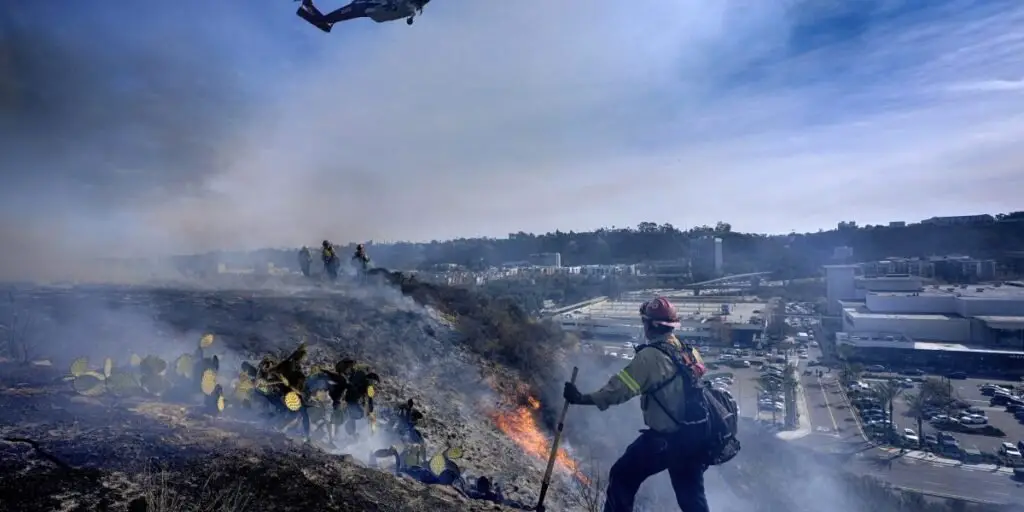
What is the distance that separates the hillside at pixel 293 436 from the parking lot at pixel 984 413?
22.6ft

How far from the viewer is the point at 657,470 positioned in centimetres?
446

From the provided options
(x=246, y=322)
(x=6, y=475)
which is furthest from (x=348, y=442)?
(x=246, y=322)

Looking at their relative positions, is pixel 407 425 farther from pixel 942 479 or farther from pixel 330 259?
pixel 942 479

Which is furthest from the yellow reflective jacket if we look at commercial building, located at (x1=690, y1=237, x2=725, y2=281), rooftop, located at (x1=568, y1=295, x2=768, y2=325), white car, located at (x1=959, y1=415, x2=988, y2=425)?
commercial building, located at (x1=690, y1=237, x2=725, y2=281)

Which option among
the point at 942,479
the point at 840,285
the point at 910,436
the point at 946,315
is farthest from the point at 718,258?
the point at 942,479

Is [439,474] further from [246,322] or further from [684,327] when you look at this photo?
[684,327]

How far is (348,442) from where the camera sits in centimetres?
801

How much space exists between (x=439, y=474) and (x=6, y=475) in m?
4.23

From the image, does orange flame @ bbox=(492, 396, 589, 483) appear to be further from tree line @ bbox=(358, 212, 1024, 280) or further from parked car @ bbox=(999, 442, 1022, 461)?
tree line @ bbox=(358, 212, 1024, 280)

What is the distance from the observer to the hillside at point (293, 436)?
5.02m

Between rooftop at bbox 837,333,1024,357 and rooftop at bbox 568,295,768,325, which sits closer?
rooftop at bbox 837,333,1024,357

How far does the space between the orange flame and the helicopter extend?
29.6 feet

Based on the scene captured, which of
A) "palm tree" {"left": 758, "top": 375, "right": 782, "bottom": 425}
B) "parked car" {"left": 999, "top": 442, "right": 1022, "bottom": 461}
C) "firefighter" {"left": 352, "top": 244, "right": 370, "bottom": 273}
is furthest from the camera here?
"palm tree" {"left": 758, "top": 375, "right": 782, "bottom": 425}

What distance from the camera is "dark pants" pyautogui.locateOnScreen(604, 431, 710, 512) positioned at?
4.44 metres
